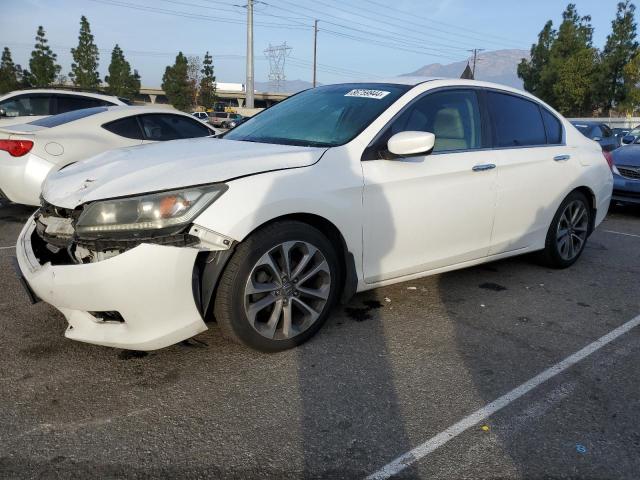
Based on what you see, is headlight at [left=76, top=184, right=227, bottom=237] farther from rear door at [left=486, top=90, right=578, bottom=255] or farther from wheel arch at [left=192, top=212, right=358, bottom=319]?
rear door at [left=486, top=90, right=578, bottom=255]

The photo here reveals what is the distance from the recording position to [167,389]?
110 inches

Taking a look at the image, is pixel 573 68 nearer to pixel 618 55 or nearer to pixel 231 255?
pixel 618 55

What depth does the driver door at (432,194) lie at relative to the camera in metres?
3.45

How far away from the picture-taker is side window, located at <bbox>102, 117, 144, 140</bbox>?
273 inches

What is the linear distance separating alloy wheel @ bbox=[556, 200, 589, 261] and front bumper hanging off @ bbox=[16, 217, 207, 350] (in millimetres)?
3496

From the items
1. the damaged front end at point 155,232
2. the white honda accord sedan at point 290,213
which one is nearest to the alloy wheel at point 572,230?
the white honda accord sedan at point 290,213

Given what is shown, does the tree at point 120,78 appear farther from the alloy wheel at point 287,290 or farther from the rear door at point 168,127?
the alloy wheel at point 287,290

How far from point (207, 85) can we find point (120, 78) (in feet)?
37.5

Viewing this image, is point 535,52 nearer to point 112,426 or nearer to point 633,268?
point 633,268

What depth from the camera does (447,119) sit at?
397 centimetres

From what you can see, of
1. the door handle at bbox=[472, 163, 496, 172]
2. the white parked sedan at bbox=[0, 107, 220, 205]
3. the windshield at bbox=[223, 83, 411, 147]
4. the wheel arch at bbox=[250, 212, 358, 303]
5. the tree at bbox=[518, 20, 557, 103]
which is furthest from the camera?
the tree at bbox=[518, 20, 557, 103]

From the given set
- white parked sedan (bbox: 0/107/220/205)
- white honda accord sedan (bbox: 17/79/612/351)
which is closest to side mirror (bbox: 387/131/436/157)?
white honda accord sedan (bbox: 17/79/612/351)

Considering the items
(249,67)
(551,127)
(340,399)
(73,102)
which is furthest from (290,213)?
(249,67)

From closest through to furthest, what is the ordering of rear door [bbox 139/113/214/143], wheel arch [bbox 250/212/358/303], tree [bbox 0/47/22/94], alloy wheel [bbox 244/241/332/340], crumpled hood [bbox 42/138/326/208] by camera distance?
crumpled hood [bbox 42/138/326/208] → alloy wheel [bbox 244/241/332/340] → wheel arch [bbox 250/212/358/303] → rear door [bbox 139/113/214/143] → tree [bbox 0/47/22/94]
